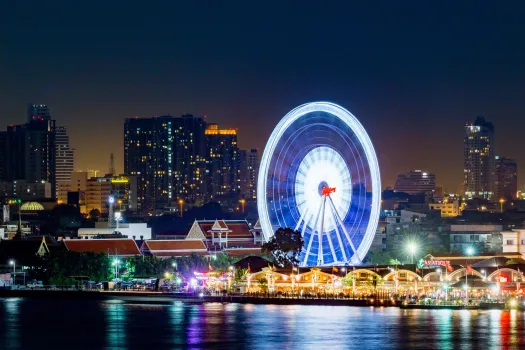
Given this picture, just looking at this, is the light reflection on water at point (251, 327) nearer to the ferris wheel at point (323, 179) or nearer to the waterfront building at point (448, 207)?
the ferris wheel at point (323, 179)

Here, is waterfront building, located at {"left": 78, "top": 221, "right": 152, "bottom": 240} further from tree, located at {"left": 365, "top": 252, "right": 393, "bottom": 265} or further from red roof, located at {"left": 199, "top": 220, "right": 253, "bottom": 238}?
tree, located at {"left": 365, "top": 252, "right": 393, "bottom": 265}

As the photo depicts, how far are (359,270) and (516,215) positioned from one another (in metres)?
77.7

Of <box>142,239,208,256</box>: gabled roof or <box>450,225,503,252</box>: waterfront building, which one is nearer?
<box>142,239,208,256</box>: gabled roof

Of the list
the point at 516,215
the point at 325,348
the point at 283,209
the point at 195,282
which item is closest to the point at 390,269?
the point at 283,209

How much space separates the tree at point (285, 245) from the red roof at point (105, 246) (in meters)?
13.7

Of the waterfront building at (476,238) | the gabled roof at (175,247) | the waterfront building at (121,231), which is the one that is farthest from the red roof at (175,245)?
the waterfront building at (476,238)

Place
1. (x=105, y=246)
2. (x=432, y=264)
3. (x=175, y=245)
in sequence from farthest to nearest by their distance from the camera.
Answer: (x=175, y=245), (x=105, y=246), (x=432, y=264)

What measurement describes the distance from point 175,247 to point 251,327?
37183 mm

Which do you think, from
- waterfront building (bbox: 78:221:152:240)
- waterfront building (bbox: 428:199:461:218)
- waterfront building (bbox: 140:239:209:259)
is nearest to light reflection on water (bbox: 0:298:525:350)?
waterfront building (bbox: 140:239:209:259)

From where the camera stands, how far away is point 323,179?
276 ft

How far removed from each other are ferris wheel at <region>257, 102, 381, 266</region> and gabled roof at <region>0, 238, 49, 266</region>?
22.5 metres

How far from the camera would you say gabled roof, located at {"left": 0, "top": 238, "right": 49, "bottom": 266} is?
101 metres

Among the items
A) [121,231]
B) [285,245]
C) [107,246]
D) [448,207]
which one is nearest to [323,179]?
[285,245]

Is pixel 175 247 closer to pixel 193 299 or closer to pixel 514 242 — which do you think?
pixel 193 299
